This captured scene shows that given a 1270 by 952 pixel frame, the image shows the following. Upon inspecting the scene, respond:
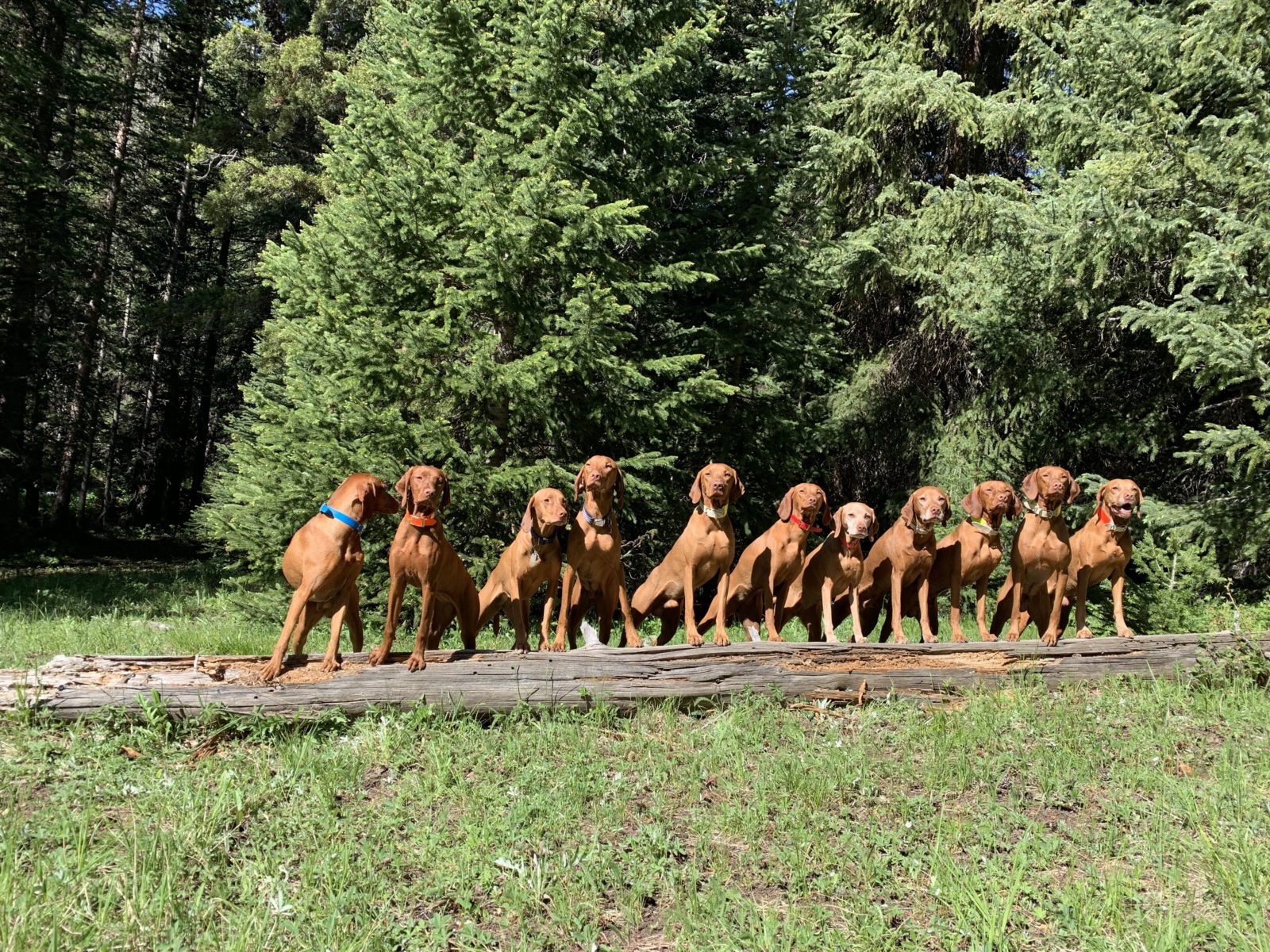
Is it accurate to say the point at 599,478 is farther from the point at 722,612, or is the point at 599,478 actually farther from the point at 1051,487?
the point at 1051,487

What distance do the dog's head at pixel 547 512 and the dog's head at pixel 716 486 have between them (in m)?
1.07

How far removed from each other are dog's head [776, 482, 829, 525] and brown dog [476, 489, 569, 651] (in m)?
1.73

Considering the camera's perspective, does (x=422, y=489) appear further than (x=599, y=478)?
No

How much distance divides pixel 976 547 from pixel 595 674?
3140 mm

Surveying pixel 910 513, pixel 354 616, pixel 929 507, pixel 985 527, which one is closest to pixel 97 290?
pixel 354 616

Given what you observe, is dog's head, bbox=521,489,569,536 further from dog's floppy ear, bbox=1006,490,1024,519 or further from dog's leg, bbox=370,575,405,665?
dog's floppy ear, bbox=1006,490,1024,519

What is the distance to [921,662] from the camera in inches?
222

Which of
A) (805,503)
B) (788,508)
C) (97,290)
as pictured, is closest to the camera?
A: (805,503)

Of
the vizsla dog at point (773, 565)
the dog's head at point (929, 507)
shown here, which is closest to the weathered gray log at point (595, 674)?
the vizsla dog at point (773, 565)

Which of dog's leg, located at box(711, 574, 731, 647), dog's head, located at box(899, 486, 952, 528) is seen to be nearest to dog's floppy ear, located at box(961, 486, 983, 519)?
dog's head, located at box(899, 486, 952, 528)

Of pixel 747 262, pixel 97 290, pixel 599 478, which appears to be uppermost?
pixel 97 290

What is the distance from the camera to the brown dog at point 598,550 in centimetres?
527

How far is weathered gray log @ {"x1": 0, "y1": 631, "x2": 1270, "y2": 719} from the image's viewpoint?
4.66m

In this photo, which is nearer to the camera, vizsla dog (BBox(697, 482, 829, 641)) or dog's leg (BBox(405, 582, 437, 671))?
dog's leg (BBox(405, 582, 437, 671))
